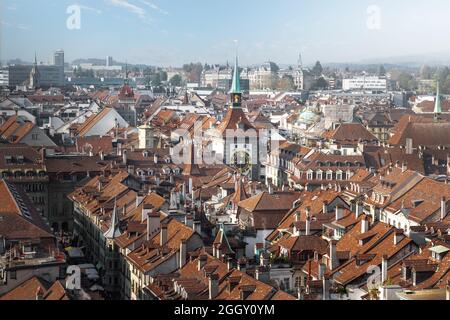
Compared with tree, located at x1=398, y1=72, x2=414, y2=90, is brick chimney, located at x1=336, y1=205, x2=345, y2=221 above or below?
below

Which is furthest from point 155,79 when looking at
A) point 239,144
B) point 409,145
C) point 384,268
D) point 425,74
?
point 384,268

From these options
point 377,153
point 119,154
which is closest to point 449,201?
point 377,153

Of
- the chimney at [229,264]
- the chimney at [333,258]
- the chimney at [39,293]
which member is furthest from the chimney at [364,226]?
the chimney at [39,293]

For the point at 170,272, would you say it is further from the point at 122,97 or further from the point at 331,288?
the point at 122,97

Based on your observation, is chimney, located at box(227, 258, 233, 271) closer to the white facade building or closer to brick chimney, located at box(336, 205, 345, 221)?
brick chimney, located at box(336, 205, 345, 221)

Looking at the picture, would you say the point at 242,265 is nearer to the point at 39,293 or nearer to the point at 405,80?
the point at 39,293

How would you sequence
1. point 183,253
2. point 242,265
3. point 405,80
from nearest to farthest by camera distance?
1. point 242,265
2. point 183,253
3. point 405,80

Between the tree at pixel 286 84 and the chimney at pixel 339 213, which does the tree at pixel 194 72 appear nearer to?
the tree at pixel 286 84

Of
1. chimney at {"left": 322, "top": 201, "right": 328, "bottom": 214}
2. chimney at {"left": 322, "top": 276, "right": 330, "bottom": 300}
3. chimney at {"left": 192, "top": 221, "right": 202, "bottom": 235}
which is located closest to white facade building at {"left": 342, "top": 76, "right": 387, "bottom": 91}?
chimney at {"left": 322, "top": 201, "right": 328, "bottom": 214}

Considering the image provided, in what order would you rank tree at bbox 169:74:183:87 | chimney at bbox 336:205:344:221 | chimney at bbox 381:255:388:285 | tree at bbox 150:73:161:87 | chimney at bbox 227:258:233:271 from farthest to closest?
1. tree at bbox 150:73:161:87
2. tree at bbox 169:74:183:87
3. chimney at bbox 336:205:344:221
4. chimney at bbox 227:258:233:271
5. chimney at bbox 381:255:388:285

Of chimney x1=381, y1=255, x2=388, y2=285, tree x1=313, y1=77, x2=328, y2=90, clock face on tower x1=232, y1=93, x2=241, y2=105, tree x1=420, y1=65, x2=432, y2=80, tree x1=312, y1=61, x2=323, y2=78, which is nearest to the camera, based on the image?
chimney x1=381, y1=255, x2=388, y2=285
